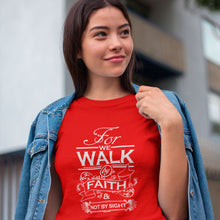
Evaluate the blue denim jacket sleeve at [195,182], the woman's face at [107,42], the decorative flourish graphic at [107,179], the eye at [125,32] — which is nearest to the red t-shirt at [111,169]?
the decorative flourish graphic at [107,179]

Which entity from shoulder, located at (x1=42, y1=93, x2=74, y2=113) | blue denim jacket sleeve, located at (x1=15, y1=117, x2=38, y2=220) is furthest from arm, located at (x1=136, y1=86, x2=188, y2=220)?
blue denim jacket sleeve, located at (x1=15, y1=117, x2=38, y2=220)

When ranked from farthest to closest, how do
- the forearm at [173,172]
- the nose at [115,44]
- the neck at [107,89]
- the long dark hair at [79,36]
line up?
1. the neck at [107,89]
2. the long dark hair at [79,36]
3. the nose at [115,44]
4. the forearm at [173,172]

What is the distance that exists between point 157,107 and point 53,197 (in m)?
0.68

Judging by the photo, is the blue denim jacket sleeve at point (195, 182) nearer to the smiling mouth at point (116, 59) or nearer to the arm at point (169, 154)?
the arm at point (169, 154)

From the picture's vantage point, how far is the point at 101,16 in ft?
5.82

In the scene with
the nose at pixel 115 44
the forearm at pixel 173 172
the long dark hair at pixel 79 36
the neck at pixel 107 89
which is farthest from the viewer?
the neck at pixel 107 89

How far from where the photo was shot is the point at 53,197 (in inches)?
71.1

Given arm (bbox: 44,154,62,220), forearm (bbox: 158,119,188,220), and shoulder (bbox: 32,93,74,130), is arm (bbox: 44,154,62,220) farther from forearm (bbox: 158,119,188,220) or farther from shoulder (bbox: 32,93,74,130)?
forearm (bbox: 158,119,188,220)

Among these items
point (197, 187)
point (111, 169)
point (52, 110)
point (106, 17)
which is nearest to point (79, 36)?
point (106, 17)

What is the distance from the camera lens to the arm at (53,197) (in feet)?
5.81

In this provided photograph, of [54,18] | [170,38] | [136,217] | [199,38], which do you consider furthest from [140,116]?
[199,38]

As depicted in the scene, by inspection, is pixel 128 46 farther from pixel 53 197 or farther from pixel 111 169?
pixel 53 197

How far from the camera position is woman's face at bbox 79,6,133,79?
5.66 feet

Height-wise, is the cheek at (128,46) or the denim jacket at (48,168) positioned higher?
the cheek at (128,46)
